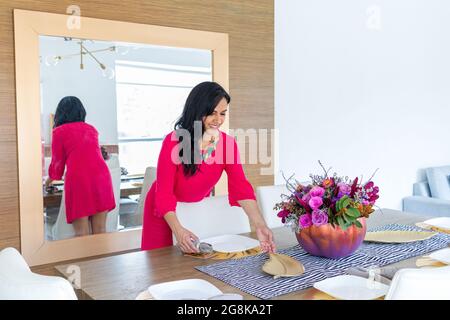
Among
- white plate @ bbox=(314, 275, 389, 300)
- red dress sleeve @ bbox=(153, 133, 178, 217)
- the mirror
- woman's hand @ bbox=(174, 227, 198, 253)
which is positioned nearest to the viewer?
white plate @ bbox=(314, 275, 389, 300)

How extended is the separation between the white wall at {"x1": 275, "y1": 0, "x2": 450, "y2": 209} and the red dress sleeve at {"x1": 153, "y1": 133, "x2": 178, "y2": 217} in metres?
1.63

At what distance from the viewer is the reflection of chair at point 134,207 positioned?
278cm

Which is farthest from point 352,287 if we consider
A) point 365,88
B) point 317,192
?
point 365,88

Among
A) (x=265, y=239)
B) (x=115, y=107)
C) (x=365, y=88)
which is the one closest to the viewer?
(x=265, y=239)

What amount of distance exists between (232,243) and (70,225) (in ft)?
3.63

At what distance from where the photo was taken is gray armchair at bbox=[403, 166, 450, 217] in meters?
4.31

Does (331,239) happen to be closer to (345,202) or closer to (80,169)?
(345,202)

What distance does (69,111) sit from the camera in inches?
100

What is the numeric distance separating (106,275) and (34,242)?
1145 millimetres

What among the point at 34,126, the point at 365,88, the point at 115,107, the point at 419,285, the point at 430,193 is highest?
the point at 365,88

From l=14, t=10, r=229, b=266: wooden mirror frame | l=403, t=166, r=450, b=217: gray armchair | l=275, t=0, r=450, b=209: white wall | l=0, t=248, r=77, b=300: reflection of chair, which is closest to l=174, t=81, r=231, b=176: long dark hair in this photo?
l=14, t=10, r=229, b=266: wooden mirror frame

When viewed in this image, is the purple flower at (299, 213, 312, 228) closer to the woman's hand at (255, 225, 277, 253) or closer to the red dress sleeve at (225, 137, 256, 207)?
the woman's hand at (255, 225, 277, 253)

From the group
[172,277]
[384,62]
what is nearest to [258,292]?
[172,277]

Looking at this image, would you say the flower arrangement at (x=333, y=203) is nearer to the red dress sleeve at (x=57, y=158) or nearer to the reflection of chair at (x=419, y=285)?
the reflection of chair at (x=419, y=285)
